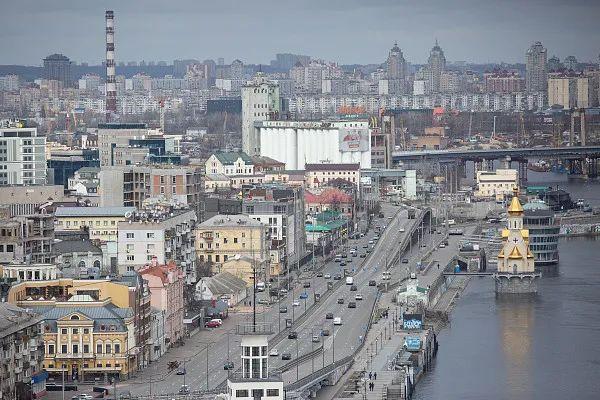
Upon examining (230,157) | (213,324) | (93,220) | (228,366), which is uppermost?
(230,157)

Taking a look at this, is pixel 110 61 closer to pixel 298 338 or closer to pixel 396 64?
pixel 298 338

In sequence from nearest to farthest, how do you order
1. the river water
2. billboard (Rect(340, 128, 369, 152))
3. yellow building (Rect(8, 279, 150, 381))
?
yellow building (Rect(8, 279, 150, 381)) < the river water < billboard (Rect(340, 128, 369, 152))

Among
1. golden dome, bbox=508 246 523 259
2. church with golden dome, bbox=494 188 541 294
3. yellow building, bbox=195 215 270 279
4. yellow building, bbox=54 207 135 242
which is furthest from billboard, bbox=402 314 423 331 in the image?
golden dome, bbox=508 246 523 259

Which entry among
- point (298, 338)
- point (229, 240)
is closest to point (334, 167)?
point (229, 240)

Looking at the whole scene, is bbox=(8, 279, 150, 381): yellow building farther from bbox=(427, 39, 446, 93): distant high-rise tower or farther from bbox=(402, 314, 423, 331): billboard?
bbox=(427, 39, 446, 93): distant high-rise tower

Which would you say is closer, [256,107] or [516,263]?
[516,263]

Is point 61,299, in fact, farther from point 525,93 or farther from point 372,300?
point 525,93

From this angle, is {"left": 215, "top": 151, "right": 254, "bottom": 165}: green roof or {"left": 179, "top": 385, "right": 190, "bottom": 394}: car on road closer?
{"left": 179, "top": 385, "right": 190, "bottom": 394}: car on road

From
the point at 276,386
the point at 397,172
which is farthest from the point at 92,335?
the point at 397,172
